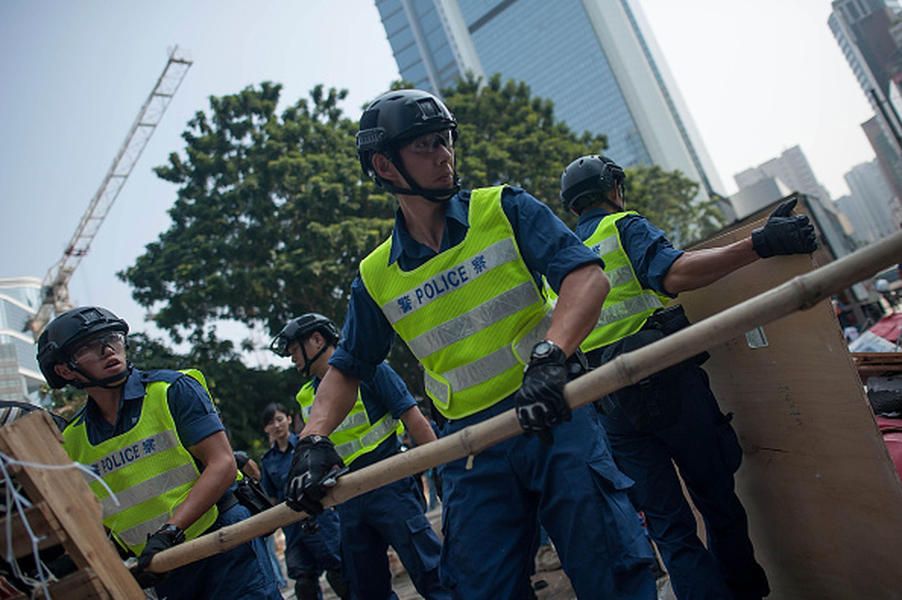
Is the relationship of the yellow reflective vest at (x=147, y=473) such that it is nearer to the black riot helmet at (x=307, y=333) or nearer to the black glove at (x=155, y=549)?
the black glove at (x=155, y=549)

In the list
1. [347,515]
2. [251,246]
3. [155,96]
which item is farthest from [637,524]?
[155,96]

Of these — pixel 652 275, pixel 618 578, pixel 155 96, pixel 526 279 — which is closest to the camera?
pixel 618 578

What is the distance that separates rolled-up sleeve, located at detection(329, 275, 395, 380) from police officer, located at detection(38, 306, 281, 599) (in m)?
0.78

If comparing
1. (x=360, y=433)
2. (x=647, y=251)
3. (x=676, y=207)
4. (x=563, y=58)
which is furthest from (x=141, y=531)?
(x=563, y=58)

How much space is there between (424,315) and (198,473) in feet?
4.61

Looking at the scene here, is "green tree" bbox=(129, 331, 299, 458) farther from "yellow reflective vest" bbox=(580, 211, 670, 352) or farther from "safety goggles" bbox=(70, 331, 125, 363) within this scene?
"yellow reflective vest" bbox=(580, 211, 670, 352)

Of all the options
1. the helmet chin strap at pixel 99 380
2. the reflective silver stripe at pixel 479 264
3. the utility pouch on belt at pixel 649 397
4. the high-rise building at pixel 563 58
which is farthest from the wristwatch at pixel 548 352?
the high-rise building at pixel 563 58

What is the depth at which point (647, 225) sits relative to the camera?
2.79 meters

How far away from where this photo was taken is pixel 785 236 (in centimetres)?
230

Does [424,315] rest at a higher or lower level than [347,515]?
higher

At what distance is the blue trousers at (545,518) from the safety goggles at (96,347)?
179 cm

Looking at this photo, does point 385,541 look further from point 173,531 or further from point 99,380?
point 99,380

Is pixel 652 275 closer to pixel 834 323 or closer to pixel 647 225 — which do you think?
pixel 647 225

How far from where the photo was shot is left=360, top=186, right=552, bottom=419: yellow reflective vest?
2010 mm
